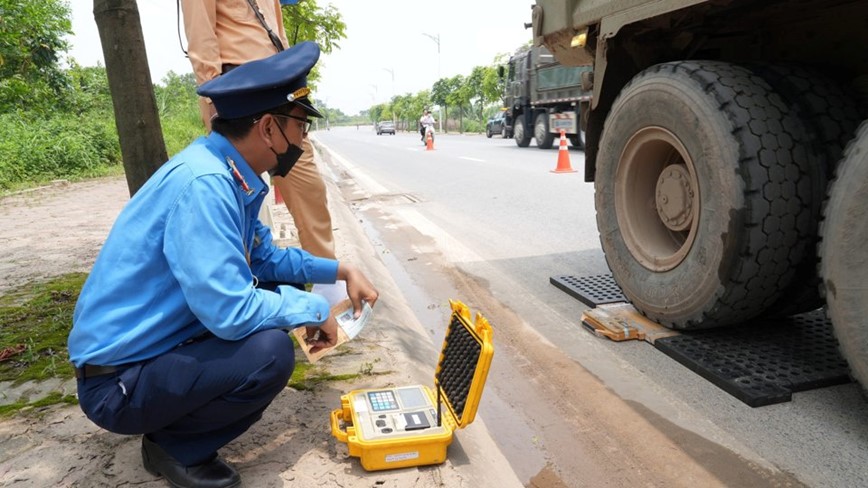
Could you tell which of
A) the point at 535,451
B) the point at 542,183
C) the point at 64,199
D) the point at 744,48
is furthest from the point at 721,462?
the point at 64,199

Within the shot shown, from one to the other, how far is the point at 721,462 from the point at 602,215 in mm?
1748

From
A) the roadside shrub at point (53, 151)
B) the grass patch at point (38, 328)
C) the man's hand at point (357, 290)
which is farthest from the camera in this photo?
the roadside shrub at point (53, 151)

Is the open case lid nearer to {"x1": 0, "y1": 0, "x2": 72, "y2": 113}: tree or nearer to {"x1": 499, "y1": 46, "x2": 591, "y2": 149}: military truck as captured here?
{"x1": 499, "y1": 46, "x2": 591, "y2": 149}: military truck

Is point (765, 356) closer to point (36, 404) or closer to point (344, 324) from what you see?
point (344, 324)

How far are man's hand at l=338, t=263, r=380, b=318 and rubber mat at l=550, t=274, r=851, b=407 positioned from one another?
153 cm

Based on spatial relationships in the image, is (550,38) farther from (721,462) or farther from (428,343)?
(721,462)

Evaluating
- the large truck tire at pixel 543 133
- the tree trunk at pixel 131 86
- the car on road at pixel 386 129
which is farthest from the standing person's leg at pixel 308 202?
the car on road at pixel 386 129

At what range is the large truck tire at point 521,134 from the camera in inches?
774

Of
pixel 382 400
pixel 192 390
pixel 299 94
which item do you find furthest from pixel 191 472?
pixel 299 94

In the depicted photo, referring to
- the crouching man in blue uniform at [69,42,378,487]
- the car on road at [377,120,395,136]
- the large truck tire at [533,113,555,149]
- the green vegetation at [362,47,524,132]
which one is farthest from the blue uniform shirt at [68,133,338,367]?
the car on road at [377,120,395,136]

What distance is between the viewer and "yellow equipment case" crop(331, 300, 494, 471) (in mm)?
2014

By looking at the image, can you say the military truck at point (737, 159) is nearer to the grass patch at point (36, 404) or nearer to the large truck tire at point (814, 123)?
the large truck tire at point (814, 123)

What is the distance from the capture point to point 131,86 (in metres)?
3.02

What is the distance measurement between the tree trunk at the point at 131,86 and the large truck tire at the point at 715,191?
2379 millimetres
